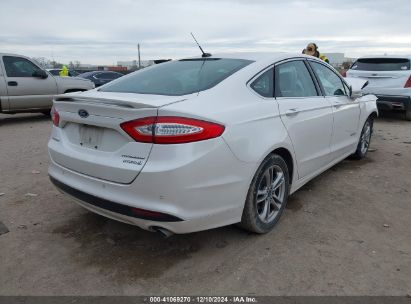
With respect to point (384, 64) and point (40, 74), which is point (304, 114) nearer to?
point (384, 64)

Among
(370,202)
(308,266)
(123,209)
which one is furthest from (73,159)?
(370,202)

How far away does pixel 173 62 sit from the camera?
4047 mm

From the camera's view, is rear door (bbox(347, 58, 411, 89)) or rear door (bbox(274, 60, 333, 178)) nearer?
rear door (bbox(274, 60, 333, 178))

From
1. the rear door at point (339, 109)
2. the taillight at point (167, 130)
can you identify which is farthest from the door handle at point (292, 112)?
the taillight at point (167, 130)

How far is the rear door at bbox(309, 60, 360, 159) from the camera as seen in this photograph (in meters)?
4.39

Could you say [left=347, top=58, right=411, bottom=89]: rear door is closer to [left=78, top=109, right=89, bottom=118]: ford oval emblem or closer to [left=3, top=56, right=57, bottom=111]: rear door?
[left=3, top=56, right=57, bottom=111]: rear door

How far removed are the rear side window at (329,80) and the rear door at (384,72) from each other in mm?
5108

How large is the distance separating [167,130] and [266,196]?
1.24 m

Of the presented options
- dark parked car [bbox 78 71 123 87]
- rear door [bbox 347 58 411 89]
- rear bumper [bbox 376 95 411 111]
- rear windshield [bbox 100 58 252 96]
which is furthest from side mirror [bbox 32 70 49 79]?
rear bumper [bbox 376 95 411 111]

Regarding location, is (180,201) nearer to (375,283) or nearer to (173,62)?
(375,283)

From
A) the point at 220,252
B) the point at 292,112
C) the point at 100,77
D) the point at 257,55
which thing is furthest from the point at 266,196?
the point at 100,77

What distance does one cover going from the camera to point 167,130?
252cm

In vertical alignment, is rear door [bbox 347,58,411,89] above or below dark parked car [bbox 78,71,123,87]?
above

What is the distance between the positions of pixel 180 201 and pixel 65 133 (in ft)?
4.08
